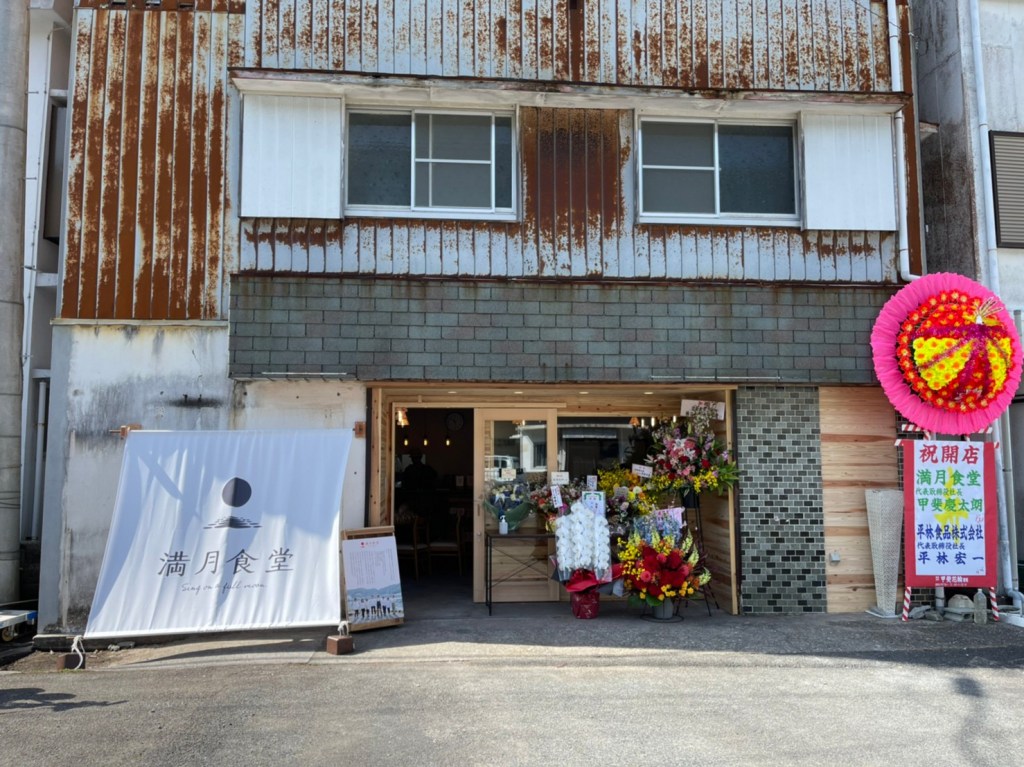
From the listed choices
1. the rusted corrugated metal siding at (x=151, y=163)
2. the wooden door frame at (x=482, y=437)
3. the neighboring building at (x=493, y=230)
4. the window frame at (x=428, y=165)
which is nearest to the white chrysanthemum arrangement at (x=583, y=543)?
the wooden door frame at (x=482, y=437)

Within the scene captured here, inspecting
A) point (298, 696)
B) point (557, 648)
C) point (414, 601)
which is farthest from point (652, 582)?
point (298, 696)

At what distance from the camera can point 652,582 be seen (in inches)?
330

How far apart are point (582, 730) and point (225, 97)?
23.0 ft

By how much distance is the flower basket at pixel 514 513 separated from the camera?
9.42m

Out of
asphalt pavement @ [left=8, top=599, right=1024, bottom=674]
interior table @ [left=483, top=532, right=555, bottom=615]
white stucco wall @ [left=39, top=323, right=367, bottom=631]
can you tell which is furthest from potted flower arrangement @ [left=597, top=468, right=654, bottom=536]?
white stucco wall @ [left=39, top=323, right=367, bottom=631]

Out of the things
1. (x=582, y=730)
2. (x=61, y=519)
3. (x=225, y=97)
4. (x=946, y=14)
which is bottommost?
(x=582, y=730)

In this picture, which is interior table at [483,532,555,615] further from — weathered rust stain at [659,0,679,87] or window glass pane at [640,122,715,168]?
weathered rust stain at [659,0,679,87]

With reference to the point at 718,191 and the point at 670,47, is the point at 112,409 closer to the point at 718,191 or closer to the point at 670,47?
the point at 718,191

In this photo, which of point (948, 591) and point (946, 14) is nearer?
point (948, 591)

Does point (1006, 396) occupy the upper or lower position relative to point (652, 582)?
upper

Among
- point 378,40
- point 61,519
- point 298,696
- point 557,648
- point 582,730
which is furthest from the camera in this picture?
point 378,40

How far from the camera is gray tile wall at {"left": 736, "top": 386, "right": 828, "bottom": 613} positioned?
8797 millimetres

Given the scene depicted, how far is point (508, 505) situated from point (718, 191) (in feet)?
13.7

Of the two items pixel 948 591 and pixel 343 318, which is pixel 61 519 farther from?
pixel 948 591
